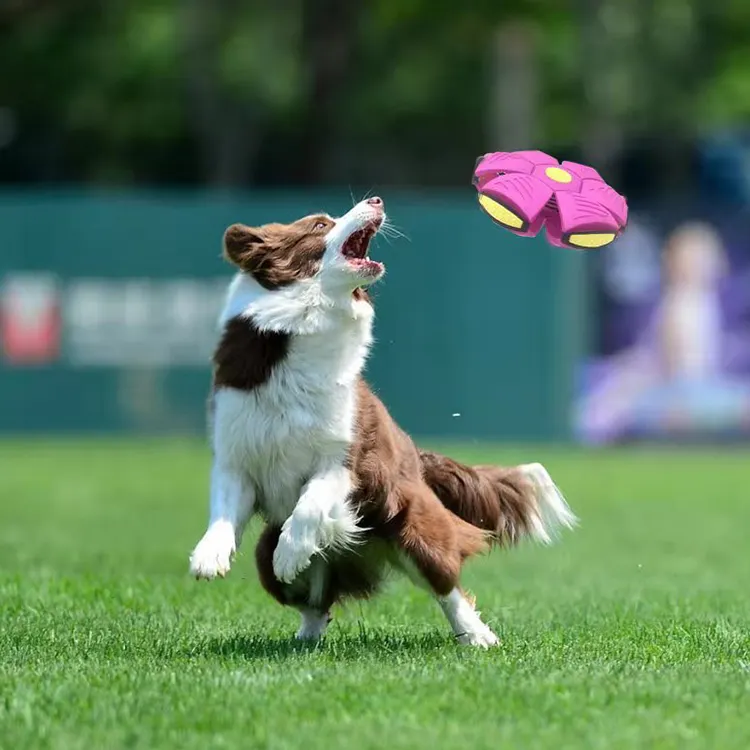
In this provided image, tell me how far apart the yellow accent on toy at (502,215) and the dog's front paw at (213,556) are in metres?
1.71

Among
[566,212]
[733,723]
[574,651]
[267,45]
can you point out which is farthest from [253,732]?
[267,45]

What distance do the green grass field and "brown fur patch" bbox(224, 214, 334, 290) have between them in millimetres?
1295

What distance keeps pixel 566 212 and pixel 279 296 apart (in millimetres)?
1224

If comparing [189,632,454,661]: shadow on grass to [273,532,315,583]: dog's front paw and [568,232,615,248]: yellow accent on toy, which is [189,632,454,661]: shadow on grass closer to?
[273,532,315,583]: dog's front paw

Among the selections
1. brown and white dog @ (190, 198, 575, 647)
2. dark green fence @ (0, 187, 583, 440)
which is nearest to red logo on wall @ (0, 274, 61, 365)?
dark green fence @ (0, 187, 583, 440)

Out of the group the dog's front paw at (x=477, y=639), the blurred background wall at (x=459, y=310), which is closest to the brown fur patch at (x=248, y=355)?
the dog's front paw at (x=477, y=639)

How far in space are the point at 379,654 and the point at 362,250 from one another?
1640 millimetres

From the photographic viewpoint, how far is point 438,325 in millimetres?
20078

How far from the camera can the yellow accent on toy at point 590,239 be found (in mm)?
6660

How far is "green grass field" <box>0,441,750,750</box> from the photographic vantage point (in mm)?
4898

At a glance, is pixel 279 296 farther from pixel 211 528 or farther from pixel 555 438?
pixel 555 438

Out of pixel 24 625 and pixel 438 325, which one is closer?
pixel 24 625

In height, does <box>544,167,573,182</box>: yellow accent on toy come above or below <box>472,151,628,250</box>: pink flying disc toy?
above

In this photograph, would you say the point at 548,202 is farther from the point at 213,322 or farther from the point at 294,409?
the point at 213,322
